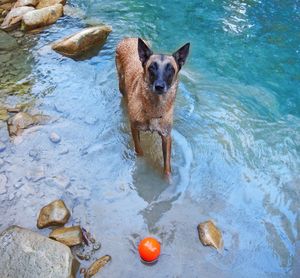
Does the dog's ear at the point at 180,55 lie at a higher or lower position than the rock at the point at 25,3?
higher

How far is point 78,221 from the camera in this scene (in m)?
4.41

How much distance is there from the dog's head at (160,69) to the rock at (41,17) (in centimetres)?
447

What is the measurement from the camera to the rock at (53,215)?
4.27 metres

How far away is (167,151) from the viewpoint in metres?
4.96

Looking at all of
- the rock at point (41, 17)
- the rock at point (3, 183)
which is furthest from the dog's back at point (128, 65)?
the rock at point (41, 17)

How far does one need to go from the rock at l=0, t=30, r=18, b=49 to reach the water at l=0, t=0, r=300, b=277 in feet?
1.12

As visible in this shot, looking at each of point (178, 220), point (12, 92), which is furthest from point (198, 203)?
point (12, 92)

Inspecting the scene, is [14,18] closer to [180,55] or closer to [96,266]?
[180,55]

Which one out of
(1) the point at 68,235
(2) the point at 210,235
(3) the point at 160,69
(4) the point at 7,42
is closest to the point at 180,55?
(3) the point at 160,69

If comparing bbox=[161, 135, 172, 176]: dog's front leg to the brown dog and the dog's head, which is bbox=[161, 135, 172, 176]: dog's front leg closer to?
the brown dog

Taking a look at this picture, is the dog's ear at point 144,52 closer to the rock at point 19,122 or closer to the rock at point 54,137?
the rock at point 54,137

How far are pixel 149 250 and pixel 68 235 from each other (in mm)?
848

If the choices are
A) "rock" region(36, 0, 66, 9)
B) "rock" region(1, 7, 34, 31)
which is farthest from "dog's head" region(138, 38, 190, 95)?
"rock" region(36, 0, 66, 9)

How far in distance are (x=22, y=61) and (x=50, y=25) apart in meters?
1.61
